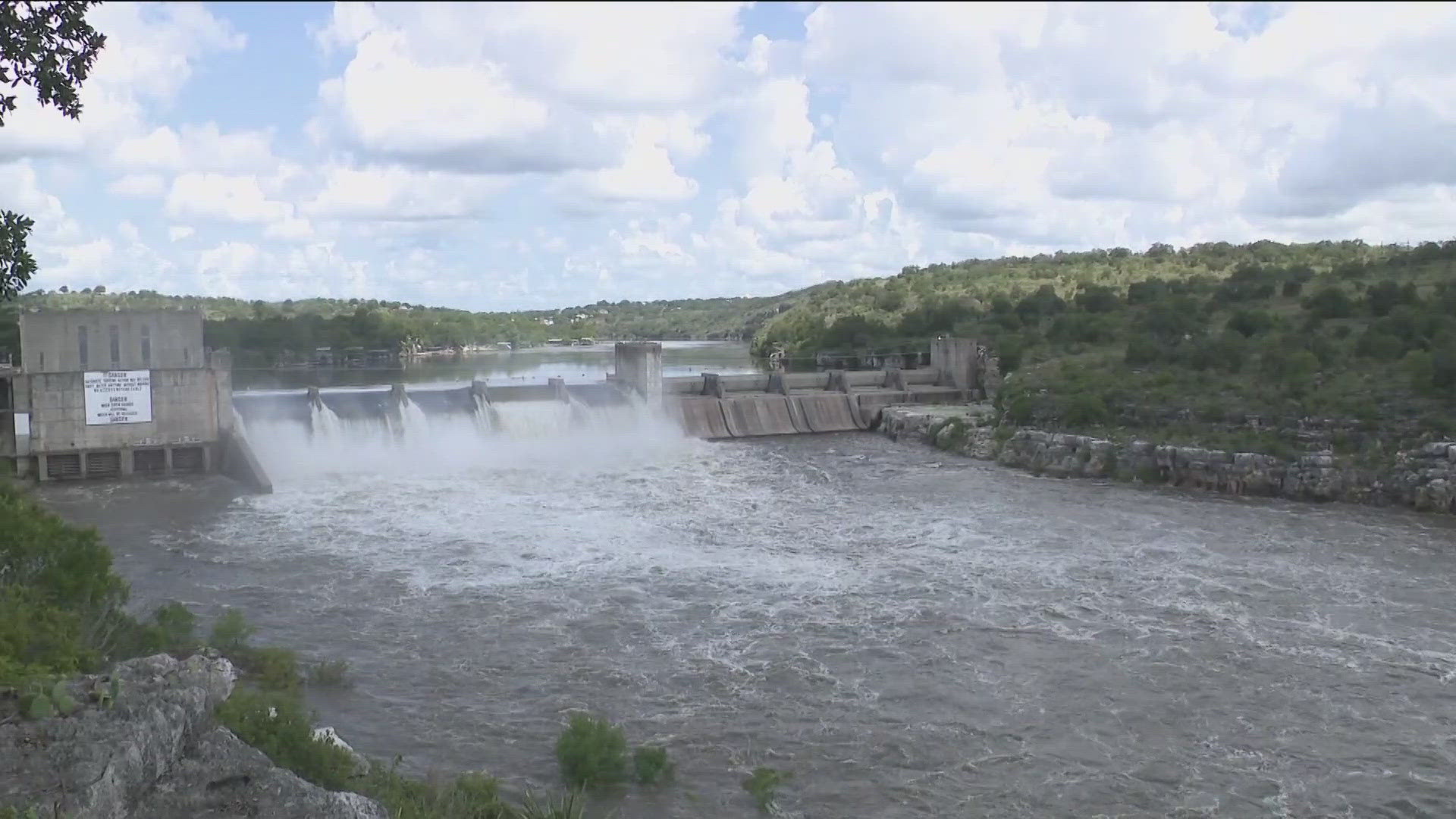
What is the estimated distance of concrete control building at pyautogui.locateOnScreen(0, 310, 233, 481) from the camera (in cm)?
2792

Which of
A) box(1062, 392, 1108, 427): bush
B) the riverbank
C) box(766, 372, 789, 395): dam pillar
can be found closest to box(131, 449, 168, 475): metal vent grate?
box(766, 372, 789, 395): dam pillar

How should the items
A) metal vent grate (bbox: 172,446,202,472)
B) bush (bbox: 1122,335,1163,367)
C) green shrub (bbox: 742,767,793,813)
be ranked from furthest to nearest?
bush (bbox: 1122,335,1163,367) → metal vent grate (bbox: 172,446,202,472) → green shrub (bbox: 742,767,793,813)

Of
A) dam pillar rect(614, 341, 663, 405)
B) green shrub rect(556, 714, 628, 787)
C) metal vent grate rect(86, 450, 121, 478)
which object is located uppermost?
dam pillar rect(614, 341, 663, 405)

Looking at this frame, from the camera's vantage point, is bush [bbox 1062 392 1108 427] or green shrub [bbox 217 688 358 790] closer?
green shrub [bbox 217 688 358 790]

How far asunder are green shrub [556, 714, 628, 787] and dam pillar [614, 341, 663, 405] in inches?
1040

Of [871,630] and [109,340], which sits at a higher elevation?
[109,340]

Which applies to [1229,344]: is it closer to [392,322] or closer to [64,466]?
[64,466]

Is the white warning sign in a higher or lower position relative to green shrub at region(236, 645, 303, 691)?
higher

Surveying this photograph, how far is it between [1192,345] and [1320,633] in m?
23.6

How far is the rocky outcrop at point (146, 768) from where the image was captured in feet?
18.5

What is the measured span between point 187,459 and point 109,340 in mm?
3595

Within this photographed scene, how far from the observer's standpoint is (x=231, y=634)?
13.6 meters

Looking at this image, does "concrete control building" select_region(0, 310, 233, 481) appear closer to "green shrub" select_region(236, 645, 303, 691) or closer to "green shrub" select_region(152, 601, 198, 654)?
"green shrub" select_region(152, 601, 198, 654)

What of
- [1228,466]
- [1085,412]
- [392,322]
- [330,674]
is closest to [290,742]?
[330,674]
